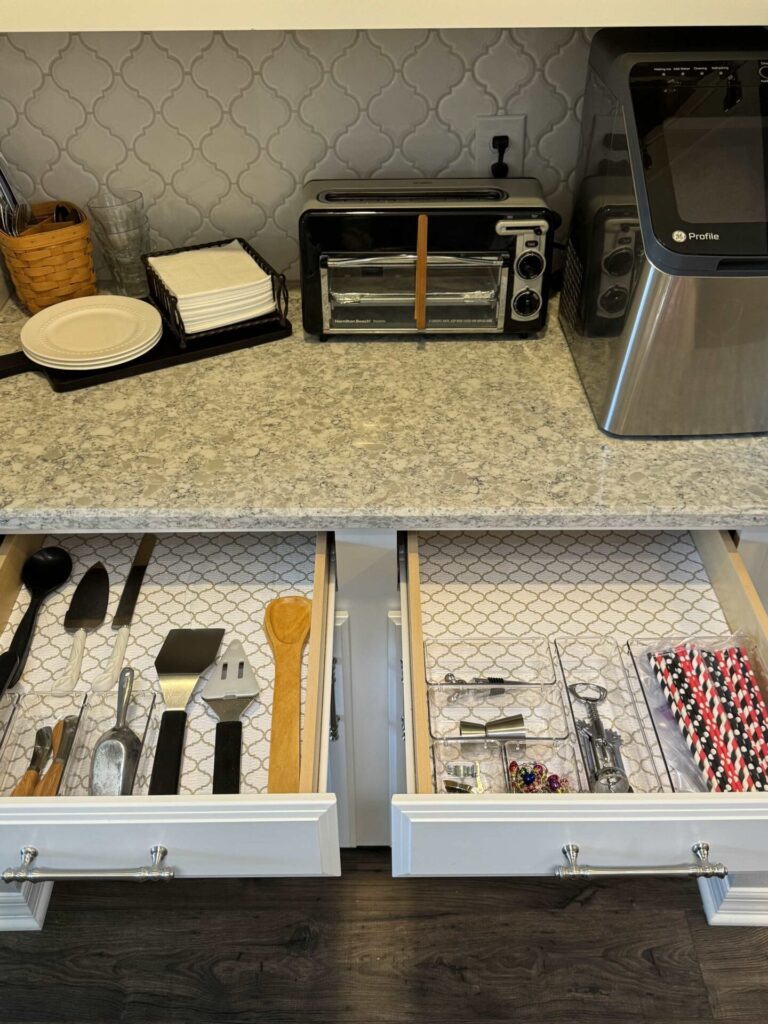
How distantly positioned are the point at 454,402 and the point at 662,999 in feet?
3.30

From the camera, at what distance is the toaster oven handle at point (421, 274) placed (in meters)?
1.24

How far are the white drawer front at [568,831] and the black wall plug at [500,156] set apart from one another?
0.95m

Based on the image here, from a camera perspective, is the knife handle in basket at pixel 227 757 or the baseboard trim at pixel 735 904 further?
the baseboard trim at pixel 735 904

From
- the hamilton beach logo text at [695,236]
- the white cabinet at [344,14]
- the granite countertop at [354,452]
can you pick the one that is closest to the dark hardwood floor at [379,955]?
the granite countertop at [354,452]

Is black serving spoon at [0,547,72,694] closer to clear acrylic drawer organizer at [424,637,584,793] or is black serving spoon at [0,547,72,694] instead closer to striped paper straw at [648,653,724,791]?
clear acrylic drawer organizer at [424,637,584,793]

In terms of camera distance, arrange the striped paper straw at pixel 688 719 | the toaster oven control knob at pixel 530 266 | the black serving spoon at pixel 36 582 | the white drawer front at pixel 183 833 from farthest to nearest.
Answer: the toaster oven control knob at pixel 530 266
the black serving spoon at pixel 36 582
the striped paper straw at pixel 688 719
the white drawer front at pixel 183 833

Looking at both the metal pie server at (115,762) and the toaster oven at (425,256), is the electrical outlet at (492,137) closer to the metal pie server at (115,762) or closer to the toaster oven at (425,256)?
the toaster oven at (425,256)

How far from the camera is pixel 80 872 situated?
1.00 metres

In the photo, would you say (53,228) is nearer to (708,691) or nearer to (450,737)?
(450,737)

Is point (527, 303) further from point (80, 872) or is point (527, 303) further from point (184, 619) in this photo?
point (80, 872)

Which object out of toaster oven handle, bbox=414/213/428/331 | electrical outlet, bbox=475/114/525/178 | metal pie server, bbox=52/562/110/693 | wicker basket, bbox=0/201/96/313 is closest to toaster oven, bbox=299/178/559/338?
toaster oven handle, bbox=414/213/428/331

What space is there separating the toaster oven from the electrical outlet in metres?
0.11

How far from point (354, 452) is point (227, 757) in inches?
16.4

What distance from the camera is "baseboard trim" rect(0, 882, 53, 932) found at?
4.83 feet
